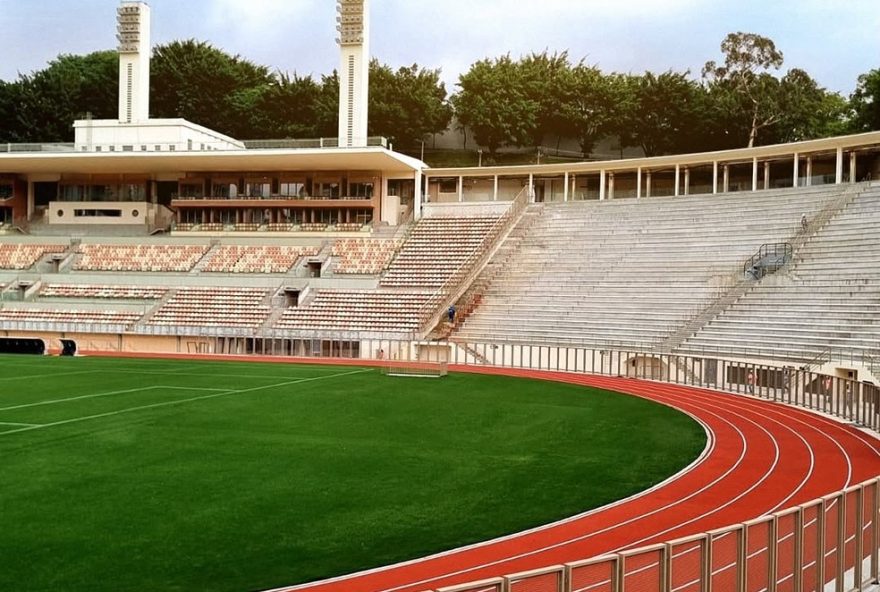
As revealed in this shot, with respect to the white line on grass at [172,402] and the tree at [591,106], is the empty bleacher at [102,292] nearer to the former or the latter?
the white line on grass at [172,402]

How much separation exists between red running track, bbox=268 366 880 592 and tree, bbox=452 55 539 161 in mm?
48841

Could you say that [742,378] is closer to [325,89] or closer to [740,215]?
[740,215]

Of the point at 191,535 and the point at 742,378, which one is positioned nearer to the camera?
the point at 191,535

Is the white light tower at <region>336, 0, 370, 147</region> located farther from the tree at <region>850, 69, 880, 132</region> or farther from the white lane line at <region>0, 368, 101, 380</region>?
the tree at <region>850, 69, 880, 132</region>

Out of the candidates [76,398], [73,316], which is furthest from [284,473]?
[73,316]

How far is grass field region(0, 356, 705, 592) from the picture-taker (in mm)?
9188

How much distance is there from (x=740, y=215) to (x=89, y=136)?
130 ft

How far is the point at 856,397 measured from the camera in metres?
20.4

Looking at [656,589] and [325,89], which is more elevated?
[325,89]

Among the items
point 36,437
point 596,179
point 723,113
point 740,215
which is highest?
point 723,113

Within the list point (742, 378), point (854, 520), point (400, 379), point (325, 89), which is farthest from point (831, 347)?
point (325, 89)

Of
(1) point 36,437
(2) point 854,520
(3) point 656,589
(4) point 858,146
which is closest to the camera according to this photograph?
(3) point 656,589

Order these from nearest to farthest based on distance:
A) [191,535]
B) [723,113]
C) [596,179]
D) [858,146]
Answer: [191,535] → [858,146] → [596,179] → [723,113]

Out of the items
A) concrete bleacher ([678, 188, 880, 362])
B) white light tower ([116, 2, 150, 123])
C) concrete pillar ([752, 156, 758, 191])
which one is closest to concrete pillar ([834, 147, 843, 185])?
concrete bleacher ([678, 188, 880, 362])
